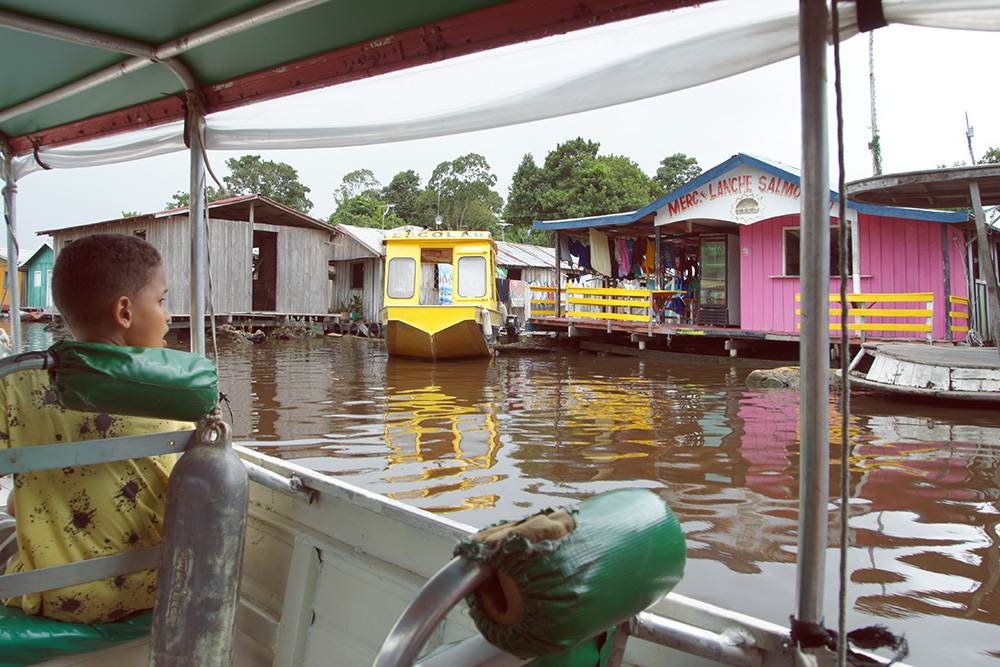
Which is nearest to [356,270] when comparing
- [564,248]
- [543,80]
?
[564,248]

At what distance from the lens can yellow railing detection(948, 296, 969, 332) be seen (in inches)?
419

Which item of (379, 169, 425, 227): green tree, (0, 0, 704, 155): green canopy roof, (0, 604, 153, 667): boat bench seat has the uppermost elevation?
(379, 169, 425, 227): green tree

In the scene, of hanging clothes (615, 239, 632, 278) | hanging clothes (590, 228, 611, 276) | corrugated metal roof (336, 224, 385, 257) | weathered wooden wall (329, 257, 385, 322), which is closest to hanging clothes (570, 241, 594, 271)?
hanging clothes (590, 228, 611, 276)

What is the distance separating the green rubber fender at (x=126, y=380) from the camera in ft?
4.40

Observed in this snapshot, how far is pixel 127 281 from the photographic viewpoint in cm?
163

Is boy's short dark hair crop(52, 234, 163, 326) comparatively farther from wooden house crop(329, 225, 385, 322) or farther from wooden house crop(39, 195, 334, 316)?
wooden house crop(329, 225, 385, 322)

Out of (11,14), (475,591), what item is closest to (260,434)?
(11,14)

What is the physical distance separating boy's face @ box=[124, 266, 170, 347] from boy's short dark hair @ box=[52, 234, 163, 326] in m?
0.03

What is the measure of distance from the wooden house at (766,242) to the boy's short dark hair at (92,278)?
9042 millimetres

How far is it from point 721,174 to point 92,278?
13464mm

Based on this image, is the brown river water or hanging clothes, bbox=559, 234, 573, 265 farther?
hanging clothes, bbox=559, 234, 573, 265

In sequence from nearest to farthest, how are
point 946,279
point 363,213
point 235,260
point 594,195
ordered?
point 946,279 < point 235,260 < point 594,195 < point 363,213

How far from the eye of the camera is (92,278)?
1593 millimetres

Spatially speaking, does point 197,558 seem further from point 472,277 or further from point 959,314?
point 472,277
